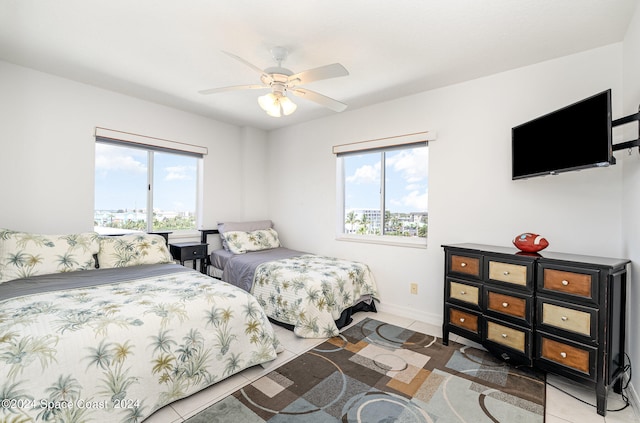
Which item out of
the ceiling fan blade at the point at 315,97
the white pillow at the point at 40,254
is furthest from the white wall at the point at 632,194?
the white pillow at the point at 40,254

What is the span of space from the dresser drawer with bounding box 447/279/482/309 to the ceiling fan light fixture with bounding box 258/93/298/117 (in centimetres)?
202

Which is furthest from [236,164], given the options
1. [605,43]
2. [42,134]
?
[605,43]

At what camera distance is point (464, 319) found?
2436 millimetres

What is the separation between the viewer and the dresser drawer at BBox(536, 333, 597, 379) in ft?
5.76

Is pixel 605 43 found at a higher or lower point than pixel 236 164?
higher

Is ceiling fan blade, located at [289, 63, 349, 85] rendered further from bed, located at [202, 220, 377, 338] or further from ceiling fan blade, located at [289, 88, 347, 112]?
bed, located at [202, 220, 377, 338]

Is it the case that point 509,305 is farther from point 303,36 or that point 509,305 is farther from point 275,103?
point 303,36

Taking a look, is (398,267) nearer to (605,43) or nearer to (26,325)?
(605,43)

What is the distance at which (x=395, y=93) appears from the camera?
10.4 feet

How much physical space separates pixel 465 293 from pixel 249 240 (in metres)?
2.70

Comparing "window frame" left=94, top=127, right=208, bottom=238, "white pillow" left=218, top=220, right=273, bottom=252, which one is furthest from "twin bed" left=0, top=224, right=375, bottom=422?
"white pillow" left=218, top=220, right=273, bottom=252

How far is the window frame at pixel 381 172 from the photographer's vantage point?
10.5 ft

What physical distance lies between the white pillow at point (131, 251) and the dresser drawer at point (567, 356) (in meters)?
3.26

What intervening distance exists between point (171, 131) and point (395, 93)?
2784mm
